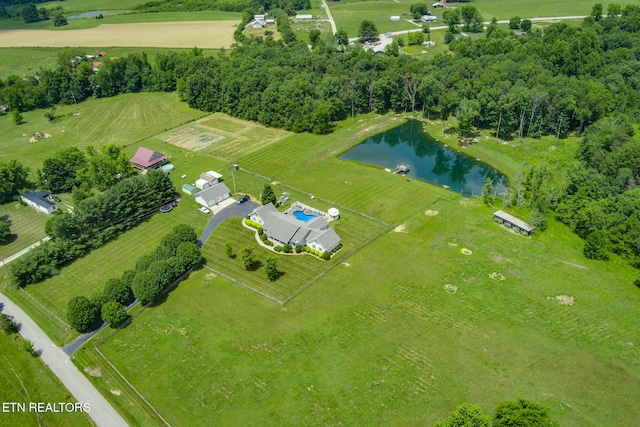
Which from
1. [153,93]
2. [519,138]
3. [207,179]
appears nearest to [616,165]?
[519,138]

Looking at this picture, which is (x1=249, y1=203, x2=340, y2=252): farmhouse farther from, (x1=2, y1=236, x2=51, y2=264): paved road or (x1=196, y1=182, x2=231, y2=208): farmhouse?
(x1=2, y1=236, x2=51, y2=264): paved road

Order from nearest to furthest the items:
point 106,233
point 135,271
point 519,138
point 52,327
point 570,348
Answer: point 570,348 → point 52,327 → point 135,271 → point 106,233 → point 519,138

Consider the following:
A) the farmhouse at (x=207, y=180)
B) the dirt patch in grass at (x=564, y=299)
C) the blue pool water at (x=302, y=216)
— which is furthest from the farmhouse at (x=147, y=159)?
the dirt patch in grass at (x=564, y=299)

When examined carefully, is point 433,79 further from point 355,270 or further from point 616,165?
point 355,270

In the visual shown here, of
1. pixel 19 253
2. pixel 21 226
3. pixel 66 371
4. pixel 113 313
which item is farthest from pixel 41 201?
pixel 66 371

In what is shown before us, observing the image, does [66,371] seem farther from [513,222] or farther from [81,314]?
[513,222]

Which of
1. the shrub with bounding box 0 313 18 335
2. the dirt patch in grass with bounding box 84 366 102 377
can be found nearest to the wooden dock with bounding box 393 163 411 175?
the dirt patch in grass with bounding box 84 366 102 377
